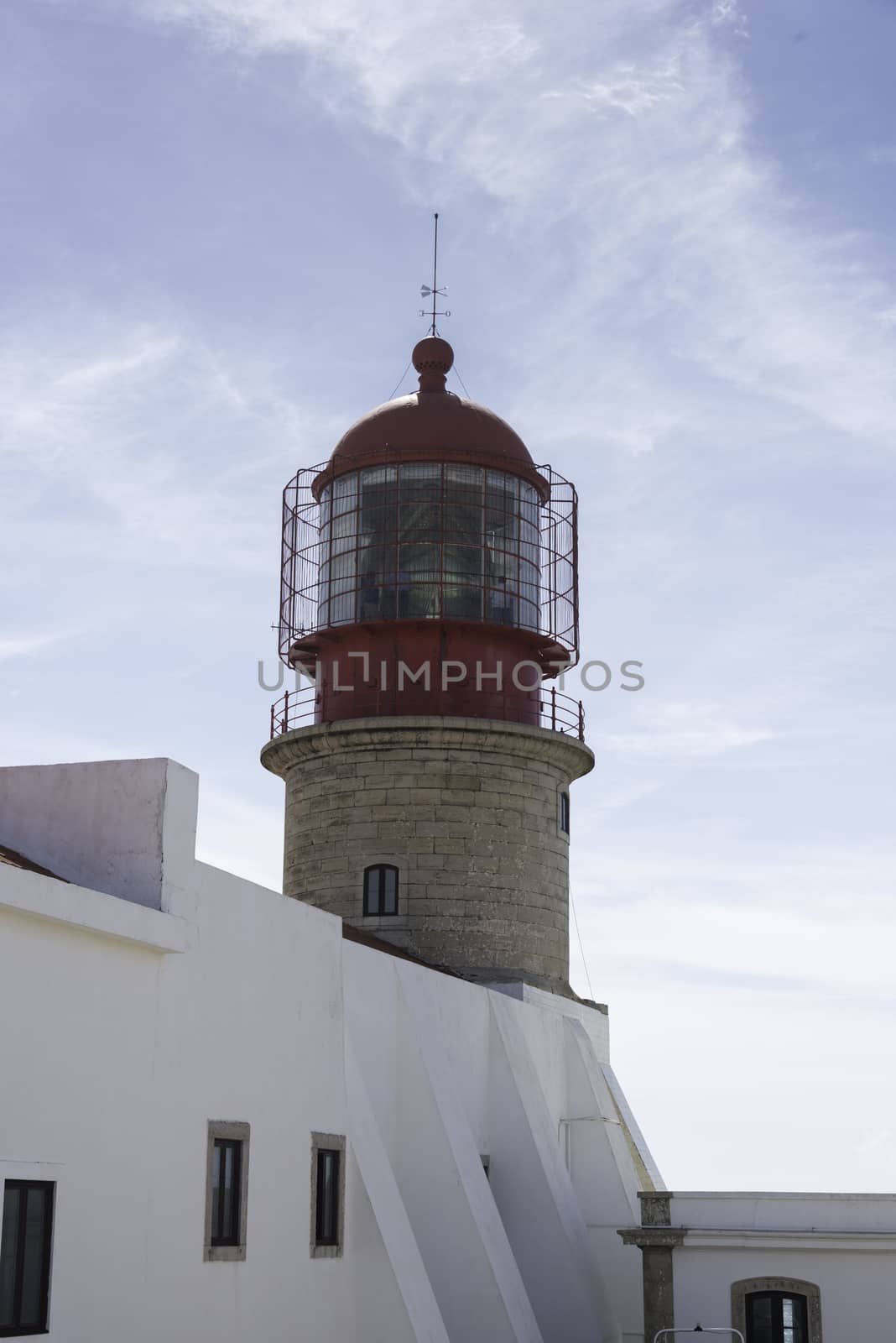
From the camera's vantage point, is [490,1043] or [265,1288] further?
[490,1043]

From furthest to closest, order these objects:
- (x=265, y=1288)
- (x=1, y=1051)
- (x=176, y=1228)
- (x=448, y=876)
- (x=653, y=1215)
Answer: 1. (x=448, y=876)
2. (x=653, y=1215)
3. (x=265, y=1288)
4. (x=176, y=1228)
5. (x=1, y=1051)

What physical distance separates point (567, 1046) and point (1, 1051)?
46.7ft

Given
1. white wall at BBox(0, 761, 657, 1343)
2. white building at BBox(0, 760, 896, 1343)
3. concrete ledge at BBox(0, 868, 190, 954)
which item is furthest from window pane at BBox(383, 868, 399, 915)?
concrete ledge at BBox(0, 868, 190, 954)

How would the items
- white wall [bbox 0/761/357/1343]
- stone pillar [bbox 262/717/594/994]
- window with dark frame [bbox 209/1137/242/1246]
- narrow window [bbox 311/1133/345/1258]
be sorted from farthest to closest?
stone pillar [bbox 262/717/594/994] < narrow window [bbox 311/1133/345/1258] < window with dark frame [bbox 209/1137/242/1246] < white wall [bbox 0/761/357/1343]

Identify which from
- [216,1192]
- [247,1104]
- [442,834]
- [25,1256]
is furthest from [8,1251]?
[442,834]

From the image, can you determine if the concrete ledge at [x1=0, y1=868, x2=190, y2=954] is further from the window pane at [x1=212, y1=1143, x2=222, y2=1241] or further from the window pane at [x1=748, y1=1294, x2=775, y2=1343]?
the window pane at [x1=748, y1=1294, x2=775, y2=1343]

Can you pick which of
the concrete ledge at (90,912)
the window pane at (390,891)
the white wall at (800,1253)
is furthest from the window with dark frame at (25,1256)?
the window pane at (390,891)

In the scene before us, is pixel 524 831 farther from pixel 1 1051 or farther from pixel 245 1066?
pixel 1 1051

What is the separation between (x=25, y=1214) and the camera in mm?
11477

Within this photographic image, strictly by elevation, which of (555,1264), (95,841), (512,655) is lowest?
(555,1264)

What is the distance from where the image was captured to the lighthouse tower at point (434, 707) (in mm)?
23750

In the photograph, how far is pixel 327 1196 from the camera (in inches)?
628

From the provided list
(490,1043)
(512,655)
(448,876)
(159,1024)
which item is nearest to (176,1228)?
(159,1024)

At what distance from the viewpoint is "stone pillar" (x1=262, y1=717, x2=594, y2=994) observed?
23.5 metres
